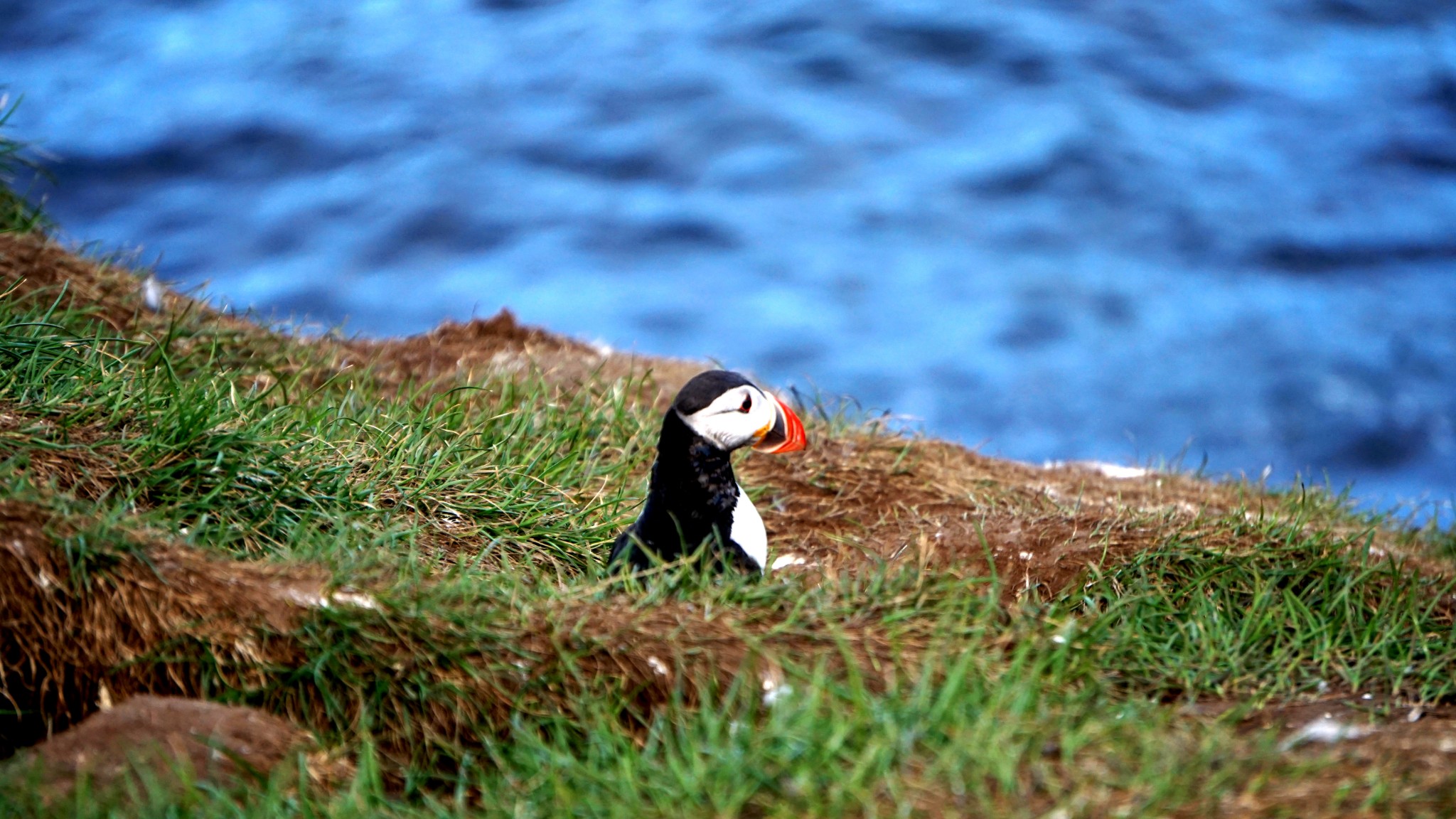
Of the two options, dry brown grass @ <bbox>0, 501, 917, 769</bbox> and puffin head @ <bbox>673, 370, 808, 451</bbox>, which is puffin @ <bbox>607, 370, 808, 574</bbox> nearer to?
puffin head @ <bbox>673, 370, 808, 451</bbox>

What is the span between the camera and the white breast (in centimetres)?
344

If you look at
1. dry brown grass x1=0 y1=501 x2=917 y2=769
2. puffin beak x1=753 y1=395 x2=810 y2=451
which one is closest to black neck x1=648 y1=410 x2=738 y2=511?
puffin beak x1=753 y1=395 x2=810 y2=451

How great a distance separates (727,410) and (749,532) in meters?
0.34

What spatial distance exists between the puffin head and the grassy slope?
46cm

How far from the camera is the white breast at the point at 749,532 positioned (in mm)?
3439

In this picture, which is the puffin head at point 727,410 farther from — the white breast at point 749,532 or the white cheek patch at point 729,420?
the white breast at point 749,532

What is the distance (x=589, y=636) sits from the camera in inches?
110

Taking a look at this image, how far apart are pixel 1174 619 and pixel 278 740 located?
87.6 inches

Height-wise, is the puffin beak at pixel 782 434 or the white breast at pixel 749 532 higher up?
the puffin beak at pixel 782 434

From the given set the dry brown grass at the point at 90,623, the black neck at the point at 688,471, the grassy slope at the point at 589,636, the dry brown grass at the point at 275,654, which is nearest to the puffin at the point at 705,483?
the black neck at the point at 688,471

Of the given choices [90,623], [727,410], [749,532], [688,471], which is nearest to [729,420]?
[727,410]

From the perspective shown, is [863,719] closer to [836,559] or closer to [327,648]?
[327,648]

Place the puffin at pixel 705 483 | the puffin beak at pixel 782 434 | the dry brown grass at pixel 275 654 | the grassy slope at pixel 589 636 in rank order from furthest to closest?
the puffin beak at pixel 782 434 < the puffin at pixel 705 483 < the dry brown grass at pixel 275 654 < the grassy slope at pixel 589 636

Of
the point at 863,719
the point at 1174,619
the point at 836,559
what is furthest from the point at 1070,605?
the point at 863,719
